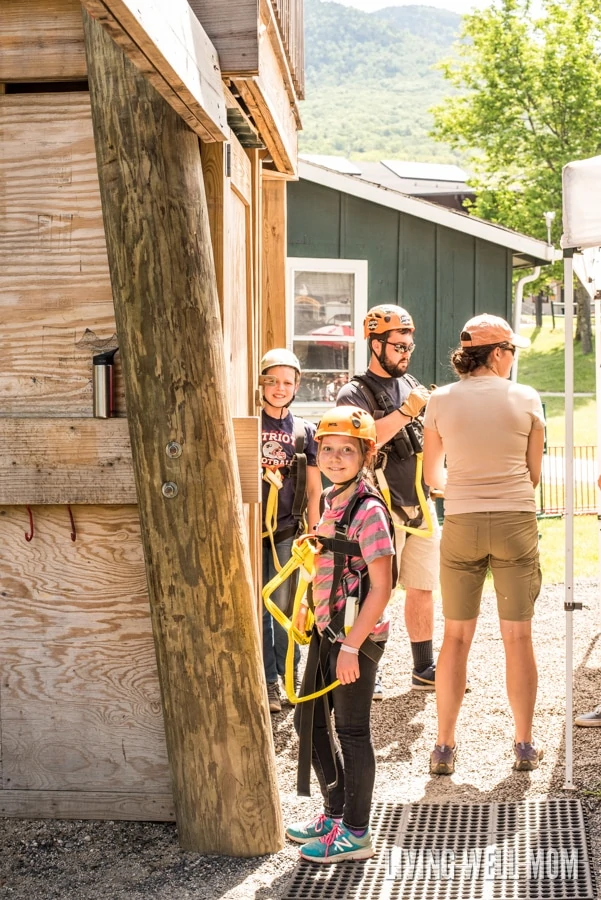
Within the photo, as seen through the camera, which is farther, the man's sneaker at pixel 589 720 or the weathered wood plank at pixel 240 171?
the man's sneaker at pixel 589 720

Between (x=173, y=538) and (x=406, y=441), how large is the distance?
2.15m

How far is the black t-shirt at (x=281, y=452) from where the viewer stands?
214 inches

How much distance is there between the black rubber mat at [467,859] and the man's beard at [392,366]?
7.27 feet

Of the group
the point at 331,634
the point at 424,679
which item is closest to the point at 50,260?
the point at 331,634

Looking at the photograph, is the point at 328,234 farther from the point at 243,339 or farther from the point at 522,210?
the point at 522,210

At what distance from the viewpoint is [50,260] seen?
3990mm

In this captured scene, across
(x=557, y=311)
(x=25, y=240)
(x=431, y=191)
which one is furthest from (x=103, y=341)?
(x=557, y=311)

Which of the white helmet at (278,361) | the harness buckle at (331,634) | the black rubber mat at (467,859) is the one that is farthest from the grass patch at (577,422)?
the harness buckle at (331,634)

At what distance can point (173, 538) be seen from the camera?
12.1 feet

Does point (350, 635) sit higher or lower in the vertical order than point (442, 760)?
higher

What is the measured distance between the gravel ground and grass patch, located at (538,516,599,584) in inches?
112

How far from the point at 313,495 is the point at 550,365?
3707 cm

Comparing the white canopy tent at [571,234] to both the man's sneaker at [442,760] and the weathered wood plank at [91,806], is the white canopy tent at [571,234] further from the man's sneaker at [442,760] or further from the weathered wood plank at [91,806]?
the weathered wood plank at [91,806]

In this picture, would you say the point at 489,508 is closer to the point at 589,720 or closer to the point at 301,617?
the point at 301,617
